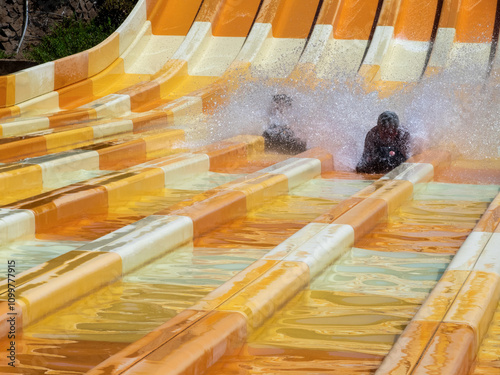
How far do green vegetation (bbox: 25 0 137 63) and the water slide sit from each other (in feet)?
1.96

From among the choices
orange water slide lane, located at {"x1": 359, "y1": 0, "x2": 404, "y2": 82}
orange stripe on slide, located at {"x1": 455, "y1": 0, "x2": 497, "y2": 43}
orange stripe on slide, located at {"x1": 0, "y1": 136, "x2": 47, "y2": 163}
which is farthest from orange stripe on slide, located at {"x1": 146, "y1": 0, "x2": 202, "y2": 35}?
orange stripe on slide, located at {"x1": 0, "y1": 136, "x2": 47, "y2": 163}

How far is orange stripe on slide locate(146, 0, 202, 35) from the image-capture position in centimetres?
637

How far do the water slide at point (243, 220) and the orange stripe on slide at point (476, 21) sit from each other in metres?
0.02

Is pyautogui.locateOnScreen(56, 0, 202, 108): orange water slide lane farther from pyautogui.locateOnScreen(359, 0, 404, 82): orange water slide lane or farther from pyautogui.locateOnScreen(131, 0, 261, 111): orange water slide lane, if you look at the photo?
pyautogui.locateOnScreen(359, 0, 404, 82): orange water slide lane

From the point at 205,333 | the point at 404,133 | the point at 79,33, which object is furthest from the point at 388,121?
the point at 79,33

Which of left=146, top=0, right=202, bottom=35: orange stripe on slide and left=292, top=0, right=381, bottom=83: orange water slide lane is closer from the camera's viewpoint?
left=292, top=0, right=381, bottom=83: orange water slide lane

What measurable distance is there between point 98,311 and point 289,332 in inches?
18.8

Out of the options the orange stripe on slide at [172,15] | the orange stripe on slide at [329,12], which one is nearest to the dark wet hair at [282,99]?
the orange stripe on slide at [329,12]

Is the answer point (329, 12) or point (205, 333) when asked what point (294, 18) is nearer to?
point (329, 12)

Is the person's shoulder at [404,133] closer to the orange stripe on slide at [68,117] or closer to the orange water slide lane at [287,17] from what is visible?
the orange stripe on slide at [68,117]

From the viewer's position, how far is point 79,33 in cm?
655

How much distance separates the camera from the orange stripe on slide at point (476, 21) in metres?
5.71

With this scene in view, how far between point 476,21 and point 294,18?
1.46 m

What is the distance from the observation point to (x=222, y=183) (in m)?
3.39
